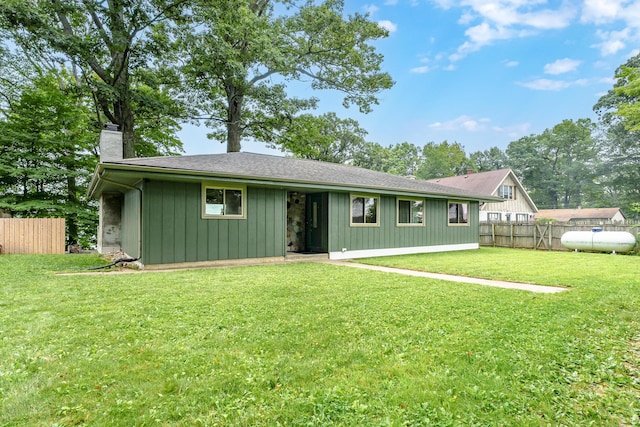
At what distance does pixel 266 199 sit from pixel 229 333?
6.12 meters

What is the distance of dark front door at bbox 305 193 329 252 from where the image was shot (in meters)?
10.3

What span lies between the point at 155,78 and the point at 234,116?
393cm

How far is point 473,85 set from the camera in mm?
22438

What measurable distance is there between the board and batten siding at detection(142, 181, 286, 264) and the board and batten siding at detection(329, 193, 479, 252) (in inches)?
71.8

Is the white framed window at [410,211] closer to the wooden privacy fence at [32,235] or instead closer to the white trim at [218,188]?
the white trim at [218,188]

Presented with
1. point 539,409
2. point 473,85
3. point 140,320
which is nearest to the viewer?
point 539,409

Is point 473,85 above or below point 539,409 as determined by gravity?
above

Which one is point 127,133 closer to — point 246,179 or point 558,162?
point 246,179

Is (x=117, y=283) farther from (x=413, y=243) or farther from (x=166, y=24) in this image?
(x=166, y=24)

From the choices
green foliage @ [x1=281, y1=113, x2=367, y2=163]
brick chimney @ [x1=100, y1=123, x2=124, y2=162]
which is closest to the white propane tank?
green foliage @ [x1=281, y1=113, x2=367, y2=163]

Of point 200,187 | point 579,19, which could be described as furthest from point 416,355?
point 579,19

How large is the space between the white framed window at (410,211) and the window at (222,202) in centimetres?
574

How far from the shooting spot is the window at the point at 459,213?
538 inches

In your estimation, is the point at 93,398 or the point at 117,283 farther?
the point at 117,283
